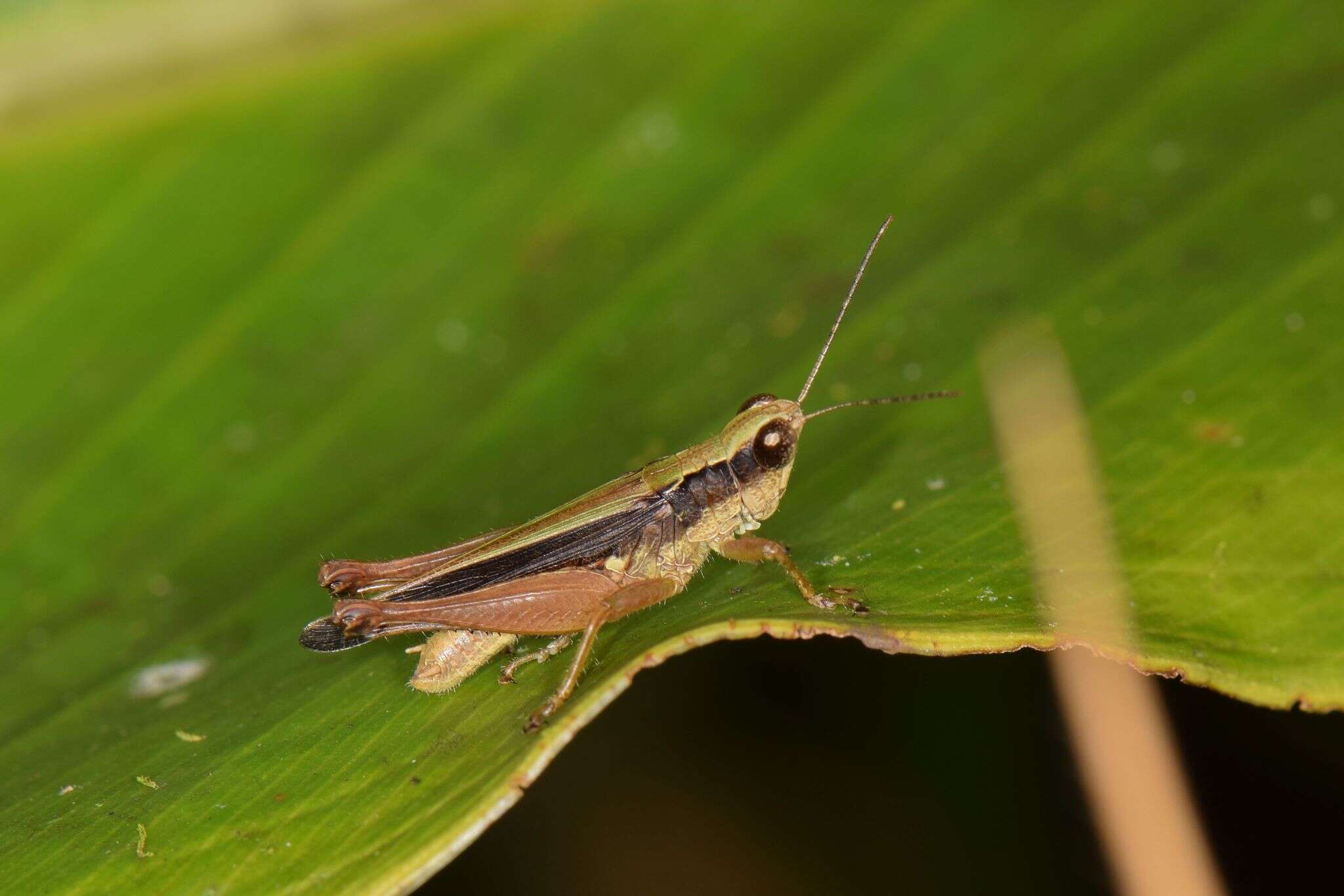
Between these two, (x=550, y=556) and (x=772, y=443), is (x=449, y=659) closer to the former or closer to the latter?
(x=550, y=556)

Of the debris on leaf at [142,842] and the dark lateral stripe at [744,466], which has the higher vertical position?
the dark lateral stripe at [744,466]

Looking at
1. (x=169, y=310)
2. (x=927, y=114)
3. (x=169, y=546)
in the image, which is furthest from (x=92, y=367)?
(x=927, y=114)

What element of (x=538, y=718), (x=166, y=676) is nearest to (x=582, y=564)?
(x=538, y=718)

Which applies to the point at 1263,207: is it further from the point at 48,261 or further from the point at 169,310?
the point at 48,261

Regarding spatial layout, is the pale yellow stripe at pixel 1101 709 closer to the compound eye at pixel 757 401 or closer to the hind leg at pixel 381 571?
the compound eye at pixel 757 401

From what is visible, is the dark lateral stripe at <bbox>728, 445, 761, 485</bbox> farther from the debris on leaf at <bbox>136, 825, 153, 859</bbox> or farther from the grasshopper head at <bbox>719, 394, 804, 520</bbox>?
the debris on leaf at <bbox>136, 825, 153, 859</bbox>

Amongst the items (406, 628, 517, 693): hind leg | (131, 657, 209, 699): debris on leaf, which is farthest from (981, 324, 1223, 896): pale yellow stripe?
(131, 657, 209, 699): debris on leaf

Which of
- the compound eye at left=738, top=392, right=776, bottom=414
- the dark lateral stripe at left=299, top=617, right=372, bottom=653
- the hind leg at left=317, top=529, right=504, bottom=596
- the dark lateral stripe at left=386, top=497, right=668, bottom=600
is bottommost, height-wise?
the dark lateral stripe at left=299, top=617, right=372, bottom=653

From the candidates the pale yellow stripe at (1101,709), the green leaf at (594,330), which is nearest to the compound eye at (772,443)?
the green leaf at (594,330)
